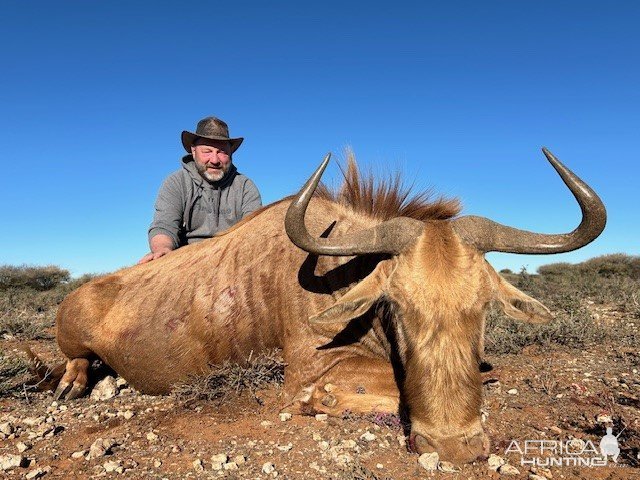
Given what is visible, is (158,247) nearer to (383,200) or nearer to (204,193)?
(204,193)

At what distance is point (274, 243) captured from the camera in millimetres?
4824

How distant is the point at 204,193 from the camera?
24.9 ft

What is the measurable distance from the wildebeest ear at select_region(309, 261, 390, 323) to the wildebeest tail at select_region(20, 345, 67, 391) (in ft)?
11.4

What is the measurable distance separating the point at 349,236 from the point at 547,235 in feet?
4.73

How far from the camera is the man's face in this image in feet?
25.4

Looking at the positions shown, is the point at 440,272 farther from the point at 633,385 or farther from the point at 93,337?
the point at 93,337

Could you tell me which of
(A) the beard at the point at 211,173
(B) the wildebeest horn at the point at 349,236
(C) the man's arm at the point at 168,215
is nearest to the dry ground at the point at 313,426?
(B) the wildebeest horn at the point at 349,236

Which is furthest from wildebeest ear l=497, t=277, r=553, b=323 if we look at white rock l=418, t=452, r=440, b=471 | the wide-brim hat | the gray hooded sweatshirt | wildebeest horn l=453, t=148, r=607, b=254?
the wide-brim hat

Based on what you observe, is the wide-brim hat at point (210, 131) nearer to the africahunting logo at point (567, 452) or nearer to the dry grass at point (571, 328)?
the dry grass at point (571, 328)

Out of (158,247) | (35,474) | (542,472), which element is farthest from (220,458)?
(158,247)

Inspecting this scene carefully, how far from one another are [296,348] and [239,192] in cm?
410

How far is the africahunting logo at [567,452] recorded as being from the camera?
2.99 metres

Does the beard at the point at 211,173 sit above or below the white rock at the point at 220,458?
above

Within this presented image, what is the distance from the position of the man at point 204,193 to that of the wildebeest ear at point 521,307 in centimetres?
Answer: 448
